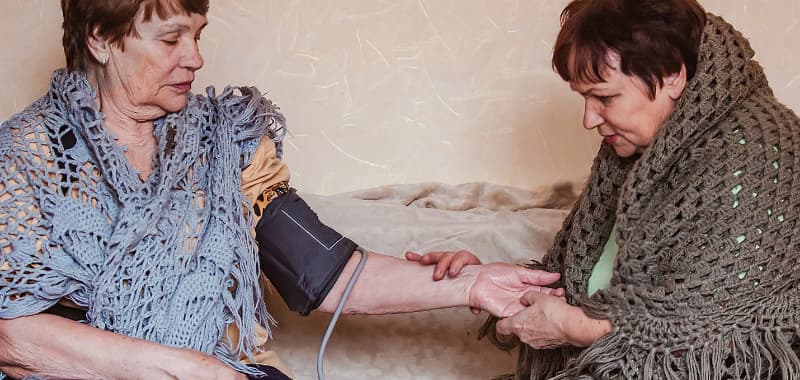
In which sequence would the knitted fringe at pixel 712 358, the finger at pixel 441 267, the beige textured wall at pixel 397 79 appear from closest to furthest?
the knitted fringe at pixel 712 358
the finger at pixel 441 267
the beige textured wall at pixel 397 79

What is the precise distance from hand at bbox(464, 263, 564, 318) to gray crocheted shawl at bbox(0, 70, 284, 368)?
0.42m

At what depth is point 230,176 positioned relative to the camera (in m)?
1.79

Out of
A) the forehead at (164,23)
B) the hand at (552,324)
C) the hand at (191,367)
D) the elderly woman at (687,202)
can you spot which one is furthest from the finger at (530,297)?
the forehead at (164,23)

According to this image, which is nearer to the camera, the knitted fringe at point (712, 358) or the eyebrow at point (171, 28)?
the knitted fringe at point (712, 358)

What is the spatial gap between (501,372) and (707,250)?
A: 829 mm

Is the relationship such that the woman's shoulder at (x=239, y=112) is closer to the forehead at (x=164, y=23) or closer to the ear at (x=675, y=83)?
the forehead at (x=164, y=23)

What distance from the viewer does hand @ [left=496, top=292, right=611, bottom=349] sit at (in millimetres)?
1604

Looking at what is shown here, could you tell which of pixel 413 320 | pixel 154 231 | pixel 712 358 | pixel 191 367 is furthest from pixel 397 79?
pixel 712 358

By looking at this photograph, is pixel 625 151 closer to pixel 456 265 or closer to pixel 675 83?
pixel 675 83

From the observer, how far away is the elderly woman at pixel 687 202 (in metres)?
1.47

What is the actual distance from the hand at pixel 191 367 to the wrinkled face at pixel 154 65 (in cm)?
45

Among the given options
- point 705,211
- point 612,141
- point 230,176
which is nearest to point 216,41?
point 230,176

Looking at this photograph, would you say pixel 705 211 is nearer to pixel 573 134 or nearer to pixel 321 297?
pixel 321 297

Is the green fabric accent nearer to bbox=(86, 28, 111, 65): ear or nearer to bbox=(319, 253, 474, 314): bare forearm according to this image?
bbox=(319, 253, 474, 314): bare forearm
